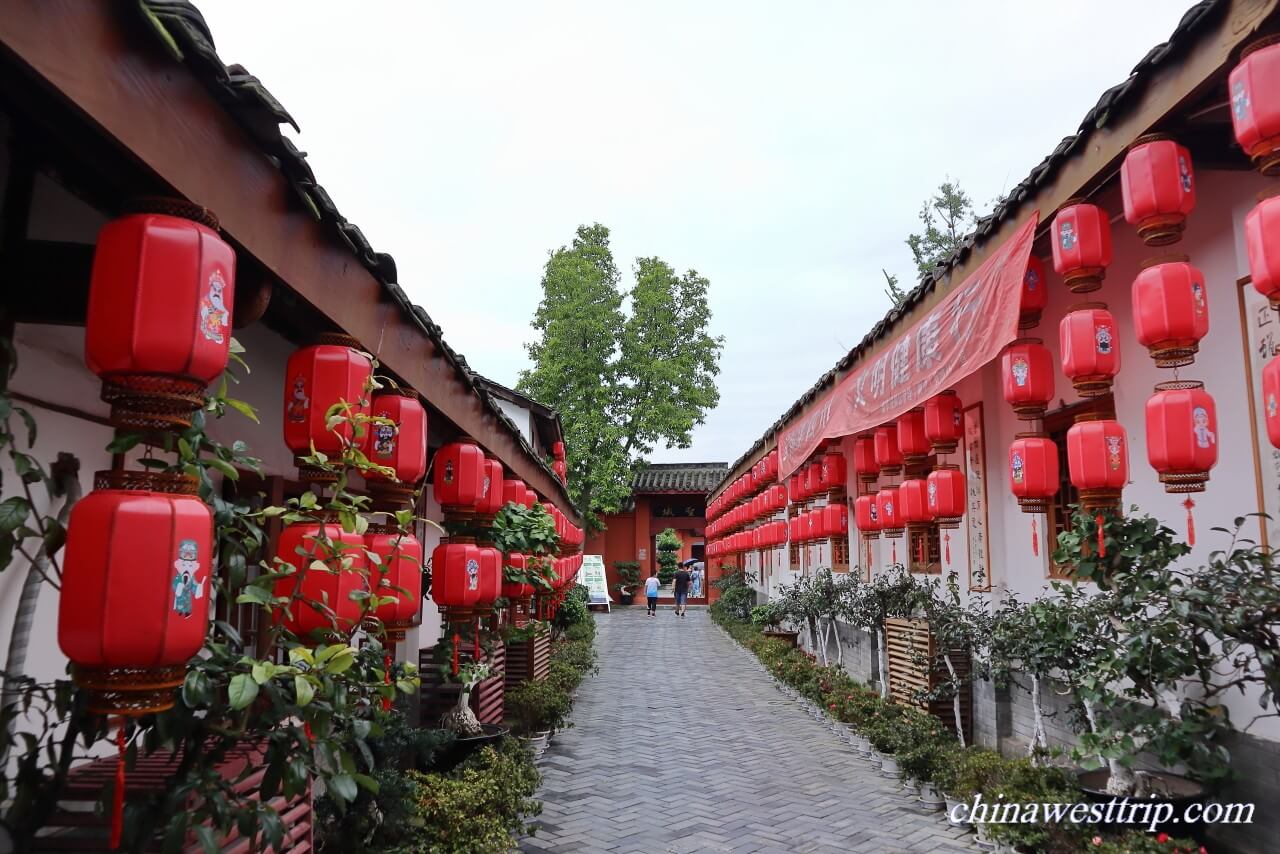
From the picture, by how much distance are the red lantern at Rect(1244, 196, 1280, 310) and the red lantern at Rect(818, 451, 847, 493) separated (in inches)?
335

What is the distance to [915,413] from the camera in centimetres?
782

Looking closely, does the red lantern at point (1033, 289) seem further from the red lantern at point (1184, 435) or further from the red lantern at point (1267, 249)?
the red lantern at point (1267, 249)

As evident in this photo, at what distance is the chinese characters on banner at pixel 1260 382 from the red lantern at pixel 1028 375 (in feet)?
3.71

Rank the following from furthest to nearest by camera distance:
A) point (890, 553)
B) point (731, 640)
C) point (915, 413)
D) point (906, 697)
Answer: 1. point (731, 640)
2. point (890, 553)
3. point (906, 697)
4. point (915, 413)

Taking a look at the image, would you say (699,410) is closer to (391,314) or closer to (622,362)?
(622,362)

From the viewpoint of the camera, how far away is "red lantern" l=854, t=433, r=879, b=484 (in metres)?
9.41

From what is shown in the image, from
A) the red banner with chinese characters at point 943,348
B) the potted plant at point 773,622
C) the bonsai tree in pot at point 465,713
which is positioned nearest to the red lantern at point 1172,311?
the red banner with chinese characters at point 943,348

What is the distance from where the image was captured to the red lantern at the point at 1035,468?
17.8ft

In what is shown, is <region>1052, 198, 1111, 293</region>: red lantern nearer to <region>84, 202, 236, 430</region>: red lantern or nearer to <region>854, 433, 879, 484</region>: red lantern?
<region>84, 202, 236, 430</region>: red lantern

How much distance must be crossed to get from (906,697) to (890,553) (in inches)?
124

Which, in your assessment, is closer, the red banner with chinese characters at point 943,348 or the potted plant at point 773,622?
the red banner with chinese characters at point 943,348

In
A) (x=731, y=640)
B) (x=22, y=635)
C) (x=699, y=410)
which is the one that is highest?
(x=699, y=410)

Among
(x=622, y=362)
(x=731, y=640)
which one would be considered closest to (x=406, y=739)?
(x=731, y=640)

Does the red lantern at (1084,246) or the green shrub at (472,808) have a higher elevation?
the red lantern at (1084,246)
